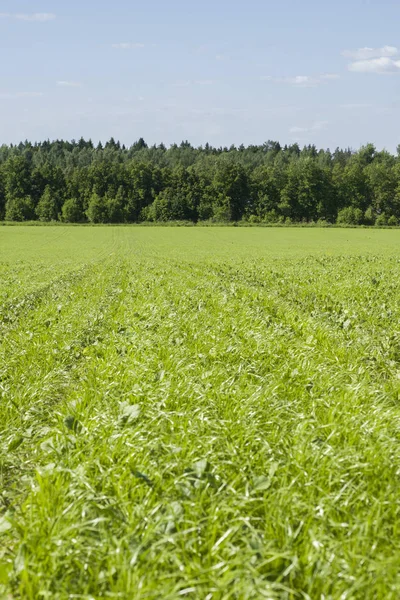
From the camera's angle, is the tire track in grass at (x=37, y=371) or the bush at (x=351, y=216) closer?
the tire track in grass at (x=37, y=371)

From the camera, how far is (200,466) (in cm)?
378

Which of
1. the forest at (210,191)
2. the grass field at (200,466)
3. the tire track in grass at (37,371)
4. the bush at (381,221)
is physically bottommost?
the tire track in grass at (37,371)

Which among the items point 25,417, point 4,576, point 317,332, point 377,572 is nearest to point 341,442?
point 377,572

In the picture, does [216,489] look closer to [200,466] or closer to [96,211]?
[200,466]

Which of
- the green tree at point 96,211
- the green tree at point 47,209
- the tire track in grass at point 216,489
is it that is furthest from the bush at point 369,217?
the tire track in grass at point 216,489

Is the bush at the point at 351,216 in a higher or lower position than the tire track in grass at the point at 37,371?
higher

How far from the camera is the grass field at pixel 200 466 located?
292 centimetres

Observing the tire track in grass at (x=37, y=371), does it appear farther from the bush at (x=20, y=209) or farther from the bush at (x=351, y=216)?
the bush at (x=20, y=209)

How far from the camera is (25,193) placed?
134m

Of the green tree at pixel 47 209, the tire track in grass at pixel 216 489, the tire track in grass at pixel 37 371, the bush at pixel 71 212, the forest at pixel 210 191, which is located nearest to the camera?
the tire track in grass at pixel 216 489

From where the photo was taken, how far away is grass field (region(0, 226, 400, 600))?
2.92 metres

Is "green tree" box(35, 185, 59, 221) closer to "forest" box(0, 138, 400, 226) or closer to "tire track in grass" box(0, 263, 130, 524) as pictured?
"forest" box(0, 138, 400, 226)

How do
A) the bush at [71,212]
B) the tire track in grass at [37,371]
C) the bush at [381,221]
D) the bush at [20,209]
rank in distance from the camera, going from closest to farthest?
1. the tire track in grass at [37,371]
2. the bush at [381,221]
3. the bush at [71,212]
4. the bush at [20,209]

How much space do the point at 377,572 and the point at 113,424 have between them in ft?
8.52
